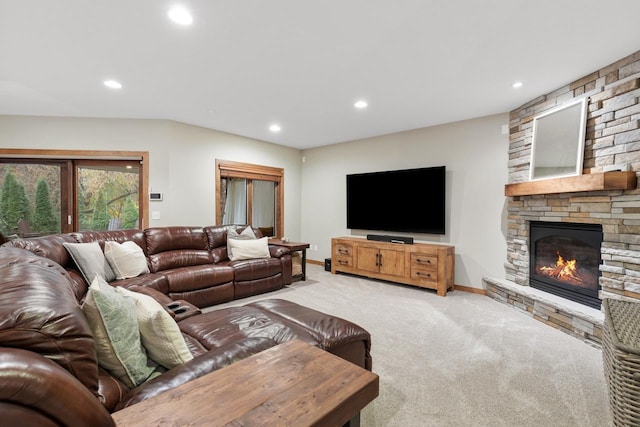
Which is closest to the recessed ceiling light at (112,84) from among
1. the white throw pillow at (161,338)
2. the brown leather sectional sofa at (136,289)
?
the brown leather sectional sofa at (136,289)

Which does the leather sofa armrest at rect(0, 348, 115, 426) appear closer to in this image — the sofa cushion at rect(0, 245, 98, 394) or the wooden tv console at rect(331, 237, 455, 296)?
the sofa cushion at rect(0, 245, 98, 394)

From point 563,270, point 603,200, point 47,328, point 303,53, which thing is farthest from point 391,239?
point 47,328

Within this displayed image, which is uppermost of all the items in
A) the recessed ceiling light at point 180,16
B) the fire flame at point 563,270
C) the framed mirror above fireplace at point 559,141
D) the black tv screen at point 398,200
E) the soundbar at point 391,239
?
the recessed ceiling light at point 180,16

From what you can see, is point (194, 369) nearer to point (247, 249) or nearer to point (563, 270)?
point (247, 249)

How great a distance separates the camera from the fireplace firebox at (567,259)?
114 inches

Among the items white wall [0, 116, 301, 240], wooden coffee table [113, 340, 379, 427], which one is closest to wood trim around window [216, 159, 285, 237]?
white wall [0, 116, 301, 240]

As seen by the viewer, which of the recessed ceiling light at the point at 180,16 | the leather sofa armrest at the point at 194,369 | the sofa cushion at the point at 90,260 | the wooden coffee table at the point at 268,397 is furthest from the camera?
the sofa cushion at the point at 90,260

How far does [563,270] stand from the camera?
3.22 m

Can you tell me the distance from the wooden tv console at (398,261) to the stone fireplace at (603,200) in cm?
88

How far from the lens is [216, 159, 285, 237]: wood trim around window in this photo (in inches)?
200

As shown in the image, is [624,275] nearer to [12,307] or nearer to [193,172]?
[12,307]

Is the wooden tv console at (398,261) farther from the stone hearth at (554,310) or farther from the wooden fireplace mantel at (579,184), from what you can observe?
the wooden fireplace mantel at (579,184)

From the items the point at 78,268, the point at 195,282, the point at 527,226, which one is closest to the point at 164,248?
the point at 195,282

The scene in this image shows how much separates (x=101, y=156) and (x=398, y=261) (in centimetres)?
471
